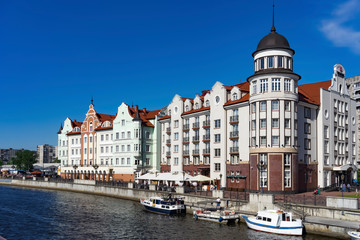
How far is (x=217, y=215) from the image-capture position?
1841 inches

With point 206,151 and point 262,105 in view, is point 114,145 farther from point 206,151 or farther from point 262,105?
point 262,105

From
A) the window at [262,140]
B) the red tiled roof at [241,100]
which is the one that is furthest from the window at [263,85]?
the window at [262,140]

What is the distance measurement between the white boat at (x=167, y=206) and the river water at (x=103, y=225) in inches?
40.1

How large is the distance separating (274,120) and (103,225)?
1159 inches

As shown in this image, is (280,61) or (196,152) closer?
(280,61)

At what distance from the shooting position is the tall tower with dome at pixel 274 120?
5800cm

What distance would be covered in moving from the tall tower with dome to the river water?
1424cm

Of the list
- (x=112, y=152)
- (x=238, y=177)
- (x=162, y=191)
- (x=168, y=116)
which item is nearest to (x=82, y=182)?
(x=112, y=152)

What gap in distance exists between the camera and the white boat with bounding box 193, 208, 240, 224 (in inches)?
1804

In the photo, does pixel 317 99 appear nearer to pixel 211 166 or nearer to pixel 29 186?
pixel 211 166

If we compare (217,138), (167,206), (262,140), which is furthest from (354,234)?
(217,138)

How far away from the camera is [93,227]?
146 feet

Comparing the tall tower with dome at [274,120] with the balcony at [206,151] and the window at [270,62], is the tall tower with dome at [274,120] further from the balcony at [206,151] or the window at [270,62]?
the balcony at [206,151]

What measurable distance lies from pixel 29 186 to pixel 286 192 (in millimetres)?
80196
